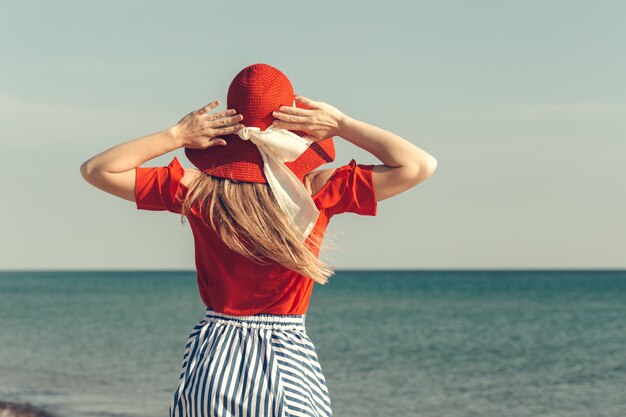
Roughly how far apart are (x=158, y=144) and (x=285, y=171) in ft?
1.26

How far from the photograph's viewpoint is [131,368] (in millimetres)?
19250

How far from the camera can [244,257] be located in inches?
112

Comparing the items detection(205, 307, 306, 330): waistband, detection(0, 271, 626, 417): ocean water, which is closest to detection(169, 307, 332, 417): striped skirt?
detection(205, 307, 306, 330): waistband

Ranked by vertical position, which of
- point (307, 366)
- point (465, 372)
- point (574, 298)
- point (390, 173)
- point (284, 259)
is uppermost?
point (390, 173)

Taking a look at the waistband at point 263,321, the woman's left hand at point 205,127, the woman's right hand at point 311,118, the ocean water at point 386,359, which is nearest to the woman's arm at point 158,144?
the woman's left hand at point 205,127

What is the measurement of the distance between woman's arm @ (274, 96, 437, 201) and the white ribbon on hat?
5cm

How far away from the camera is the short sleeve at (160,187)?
2.89m

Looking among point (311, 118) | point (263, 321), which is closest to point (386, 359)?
point (263, 321)

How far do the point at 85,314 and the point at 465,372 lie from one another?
80.5 ft

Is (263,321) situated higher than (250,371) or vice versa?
(263,321)

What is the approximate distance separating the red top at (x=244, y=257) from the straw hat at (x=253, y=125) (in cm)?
8

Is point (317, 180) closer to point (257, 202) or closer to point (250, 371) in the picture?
point (257, 202)

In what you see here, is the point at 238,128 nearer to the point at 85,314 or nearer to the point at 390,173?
the point at 390,173

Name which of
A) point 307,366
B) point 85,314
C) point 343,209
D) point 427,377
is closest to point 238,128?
point 343,209
